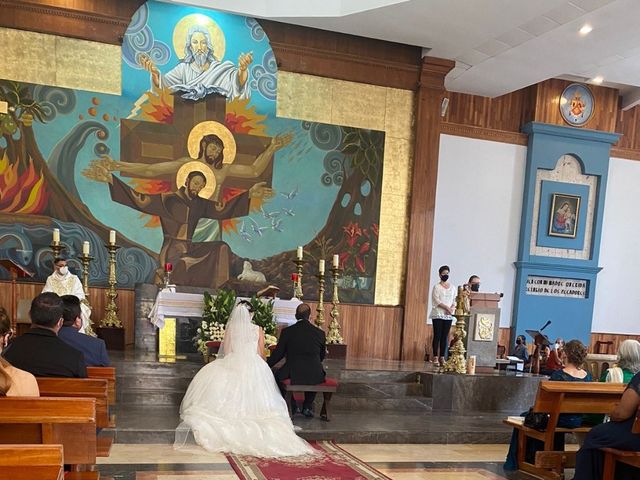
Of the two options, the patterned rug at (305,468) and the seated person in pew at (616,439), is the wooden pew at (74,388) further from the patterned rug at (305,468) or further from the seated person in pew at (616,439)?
the seated person in pew at (616,439)

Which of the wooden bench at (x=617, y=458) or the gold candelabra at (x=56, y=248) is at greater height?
the gold candelabra at (x=56, y=248)

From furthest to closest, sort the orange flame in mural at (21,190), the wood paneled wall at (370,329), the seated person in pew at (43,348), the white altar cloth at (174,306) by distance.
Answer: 1. the wood paneled wall at (370,329)
2. the orange flame in mural at (21,190)
3. the white altar cloth at (174,306)
4. the seated person in pew at (43,348)

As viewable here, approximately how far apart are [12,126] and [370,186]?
6.09 m

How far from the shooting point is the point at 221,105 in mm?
10203

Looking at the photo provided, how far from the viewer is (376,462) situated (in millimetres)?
5574

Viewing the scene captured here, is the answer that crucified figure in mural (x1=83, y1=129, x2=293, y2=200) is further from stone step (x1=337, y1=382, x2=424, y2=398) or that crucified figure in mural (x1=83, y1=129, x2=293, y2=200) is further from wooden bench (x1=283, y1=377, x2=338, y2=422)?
wooden bench (x1=283, y1=377, x2=338, y2=422)

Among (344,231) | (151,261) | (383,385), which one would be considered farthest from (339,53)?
(383,385)

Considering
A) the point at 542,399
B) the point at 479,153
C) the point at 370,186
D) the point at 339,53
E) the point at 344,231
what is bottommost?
the point at 542,399

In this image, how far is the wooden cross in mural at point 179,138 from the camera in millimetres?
9742

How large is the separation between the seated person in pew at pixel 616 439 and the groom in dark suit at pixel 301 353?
2928mm

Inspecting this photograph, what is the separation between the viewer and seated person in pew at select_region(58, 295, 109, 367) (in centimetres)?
457

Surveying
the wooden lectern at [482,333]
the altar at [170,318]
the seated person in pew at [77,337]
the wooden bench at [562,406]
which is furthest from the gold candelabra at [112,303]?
the wooden bench at [562,406]

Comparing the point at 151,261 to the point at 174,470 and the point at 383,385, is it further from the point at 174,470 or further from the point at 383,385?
the point at 174,470

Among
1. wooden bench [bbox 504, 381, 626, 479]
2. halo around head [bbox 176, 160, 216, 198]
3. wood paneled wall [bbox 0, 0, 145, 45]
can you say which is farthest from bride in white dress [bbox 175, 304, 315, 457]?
wood paneled wall [bbox 0, 0, 145, 45]
